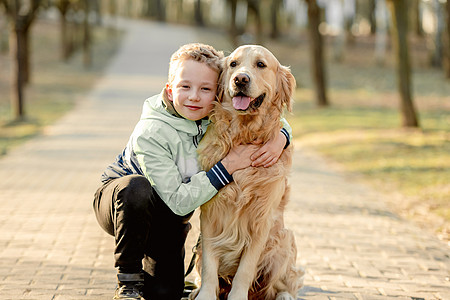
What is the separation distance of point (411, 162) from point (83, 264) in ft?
24.6

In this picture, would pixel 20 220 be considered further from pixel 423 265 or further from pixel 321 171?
pixel 321 171

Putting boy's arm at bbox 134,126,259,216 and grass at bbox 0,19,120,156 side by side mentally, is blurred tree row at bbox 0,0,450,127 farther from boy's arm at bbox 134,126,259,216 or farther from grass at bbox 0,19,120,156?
boy's arm at bbox 134,126,259,216

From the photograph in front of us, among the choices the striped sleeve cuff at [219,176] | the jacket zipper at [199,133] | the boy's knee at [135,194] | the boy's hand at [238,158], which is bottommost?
the boy's knee at [135,194]

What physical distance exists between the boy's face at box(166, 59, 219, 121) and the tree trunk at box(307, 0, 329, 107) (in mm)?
16581

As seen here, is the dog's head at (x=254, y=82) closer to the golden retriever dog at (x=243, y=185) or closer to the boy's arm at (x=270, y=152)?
the golden retriever dog at (x=243, y=185)

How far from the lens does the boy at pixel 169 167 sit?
358cm

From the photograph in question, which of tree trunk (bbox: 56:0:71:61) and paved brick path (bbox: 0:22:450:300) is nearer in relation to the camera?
paved brick path (bbox: 0:22:450:300)

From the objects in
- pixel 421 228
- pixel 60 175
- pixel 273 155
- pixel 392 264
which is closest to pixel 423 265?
pixel 392 264

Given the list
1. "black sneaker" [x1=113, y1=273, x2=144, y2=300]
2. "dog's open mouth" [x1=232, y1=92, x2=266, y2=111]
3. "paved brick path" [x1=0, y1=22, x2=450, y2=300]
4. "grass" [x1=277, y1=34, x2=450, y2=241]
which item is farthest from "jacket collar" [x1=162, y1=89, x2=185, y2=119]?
"grass" [x1=277, y1=34, x2=450, y2=241]

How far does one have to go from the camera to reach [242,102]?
347 cm

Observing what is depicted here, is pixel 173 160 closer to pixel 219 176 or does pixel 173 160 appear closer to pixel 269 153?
pixel 219 176

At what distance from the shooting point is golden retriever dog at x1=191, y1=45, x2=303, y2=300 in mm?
3559

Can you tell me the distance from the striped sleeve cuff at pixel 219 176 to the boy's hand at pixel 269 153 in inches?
7.4

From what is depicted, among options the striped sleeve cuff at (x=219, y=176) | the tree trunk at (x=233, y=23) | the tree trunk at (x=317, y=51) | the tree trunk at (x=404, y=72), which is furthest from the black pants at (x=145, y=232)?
the tree trunk at (x=233, y=23)
